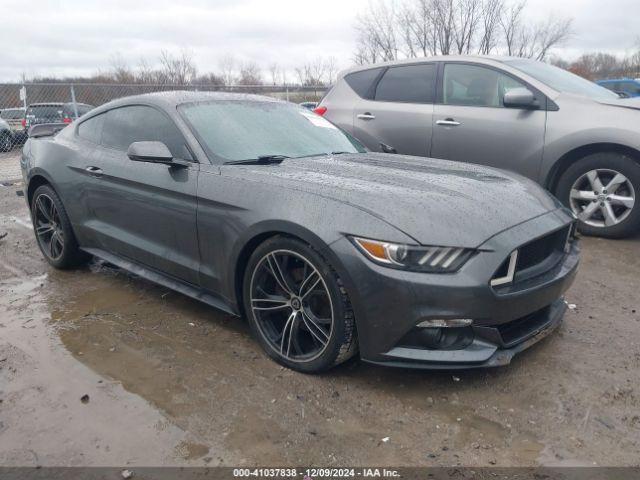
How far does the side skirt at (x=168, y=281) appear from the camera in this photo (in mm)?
3098

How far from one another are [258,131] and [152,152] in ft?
2.36

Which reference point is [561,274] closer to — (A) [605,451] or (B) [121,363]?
(A) [605,451]

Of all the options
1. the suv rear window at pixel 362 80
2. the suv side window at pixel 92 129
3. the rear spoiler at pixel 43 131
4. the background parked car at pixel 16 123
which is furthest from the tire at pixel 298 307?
the background parked car at pixel 16 123

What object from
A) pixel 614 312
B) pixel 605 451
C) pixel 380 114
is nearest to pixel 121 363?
pixel 605 451

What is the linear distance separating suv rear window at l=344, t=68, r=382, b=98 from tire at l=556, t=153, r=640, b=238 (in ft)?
7.87

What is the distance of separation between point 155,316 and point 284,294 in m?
1.21

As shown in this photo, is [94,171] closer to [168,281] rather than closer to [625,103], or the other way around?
[168,281]

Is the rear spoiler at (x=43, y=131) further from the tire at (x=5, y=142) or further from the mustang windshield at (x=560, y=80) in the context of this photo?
the tire at (x=5, y=142)

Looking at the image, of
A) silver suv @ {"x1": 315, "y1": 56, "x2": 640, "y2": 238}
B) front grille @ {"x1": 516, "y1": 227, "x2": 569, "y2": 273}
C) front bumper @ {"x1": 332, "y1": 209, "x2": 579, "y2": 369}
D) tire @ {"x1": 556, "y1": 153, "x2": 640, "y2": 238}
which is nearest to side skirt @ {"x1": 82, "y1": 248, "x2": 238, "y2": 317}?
front bumper @ {"x1": 332, "y1": 209, "x2": 579, "y2": 369}

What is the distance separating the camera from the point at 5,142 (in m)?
14.2

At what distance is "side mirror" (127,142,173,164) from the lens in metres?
3.10

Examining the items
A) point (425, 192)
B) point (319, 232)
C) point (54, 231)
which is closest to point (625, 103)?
point (425, 192)

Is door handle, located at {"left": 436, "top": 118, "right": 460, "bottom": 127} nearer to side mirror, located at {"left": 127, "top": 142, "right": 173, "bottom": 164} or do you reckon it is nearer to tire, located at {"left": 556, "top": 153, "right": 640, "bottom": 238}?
tire, located at {"left": 556, "top": 153, "right": 640, "bottom": 238}

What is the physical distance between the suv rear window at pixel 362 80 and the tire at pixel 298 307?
12.6 ft
